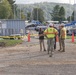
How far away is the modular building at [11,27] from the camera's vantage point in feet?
165

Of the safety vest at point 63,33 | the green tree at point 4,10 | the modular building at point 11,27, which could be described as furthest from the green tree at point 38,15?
the safety vest at point 63,33

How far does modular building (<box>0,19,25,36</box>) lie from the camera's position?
50.4 meters

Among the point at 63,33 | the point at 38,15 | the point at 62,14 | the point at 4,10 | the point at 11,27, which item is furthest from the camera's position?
the point at 38,15

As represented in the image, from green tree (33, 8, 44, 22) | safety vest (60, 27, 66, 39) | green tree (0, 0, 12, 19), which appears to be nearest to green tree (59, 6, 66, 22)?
green tree (33, 8, 44, 22)

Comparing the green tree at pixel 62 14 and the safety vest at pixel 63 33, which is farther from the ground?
the green tree at pixel 62 14

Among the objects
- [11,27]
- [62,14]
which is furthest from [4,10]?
[62,14]

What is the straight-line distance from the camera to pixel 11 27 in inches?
2044

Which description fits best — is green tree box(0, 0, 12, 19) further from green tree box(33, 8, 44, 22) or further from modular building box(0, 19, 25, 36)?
green tree box(33, 8, 44, 22)

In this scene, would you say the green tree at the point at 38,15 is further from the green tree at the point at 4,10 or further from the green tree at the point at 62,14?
the green tree at the point at 4,10

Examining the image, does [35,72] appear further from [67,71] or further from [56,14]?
[56,14]

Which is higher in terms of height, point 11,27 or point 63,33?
point 11,27

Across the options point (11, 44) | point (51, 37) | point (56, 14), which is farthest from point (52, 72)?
point (56, 14)

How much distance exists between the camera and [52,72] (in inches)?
526

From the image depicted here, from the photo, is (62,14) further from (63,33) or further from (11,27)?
(63,33)
